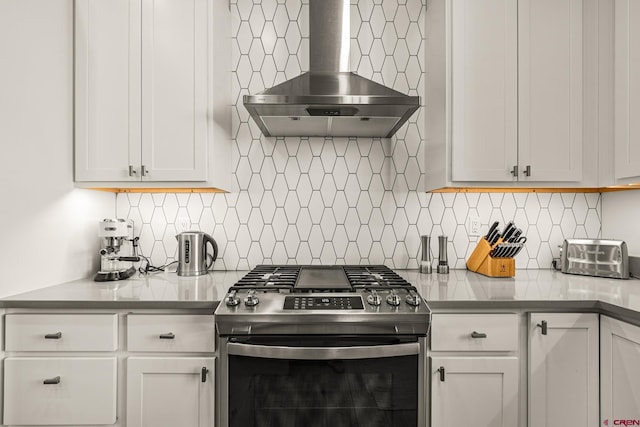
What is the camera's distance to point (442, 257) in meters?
2.33

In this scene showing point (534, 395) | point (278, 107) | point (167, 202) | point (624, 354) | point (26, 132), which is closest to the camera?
point (624, 354)

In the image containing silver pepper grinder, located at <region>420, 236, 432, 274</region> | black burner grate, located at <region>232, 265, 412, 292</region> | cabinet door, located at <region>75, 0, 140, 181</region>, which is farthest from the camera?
silver pepper grinder, located at <region>420, 236, 432, 274</region>

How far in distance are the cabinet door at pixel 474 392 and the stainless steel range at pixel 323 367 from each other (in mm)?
113

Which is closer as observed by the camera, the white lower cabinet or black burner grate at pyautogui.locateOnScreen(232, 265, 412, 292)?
the white lower cabinet

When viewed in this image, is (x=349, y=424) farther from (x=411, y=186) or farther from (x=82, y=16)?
(x=82, y=16)

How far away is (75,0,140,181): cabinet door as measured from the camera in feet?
6.64

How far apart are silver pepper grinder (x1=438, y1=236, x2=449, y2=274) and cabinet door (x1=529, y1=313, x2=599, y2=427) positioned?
0.68 meters

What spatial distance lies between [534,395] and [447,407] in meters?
0.36

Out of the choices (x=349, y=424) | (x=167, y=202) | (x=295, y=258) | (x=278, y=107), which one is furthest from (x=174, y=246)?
(x=349, y=424)

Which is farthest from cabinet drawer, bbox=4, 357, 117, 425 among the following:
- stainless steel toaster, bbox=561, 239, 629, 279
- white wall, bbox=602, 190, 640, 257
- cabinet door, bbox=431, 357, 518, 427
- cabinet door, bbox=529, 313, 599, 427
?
white wall, bbox=602, 190, 640, 257

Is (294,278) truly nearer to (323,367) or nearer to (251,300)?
(251,300)

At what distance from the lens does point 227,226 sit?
2.44 meters

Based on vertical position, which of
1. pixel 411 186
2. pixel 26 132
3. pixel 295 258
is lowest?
pixel 295 258

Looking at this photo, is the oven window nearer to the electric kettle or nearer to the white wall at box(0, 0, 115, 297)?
the electric kettle
